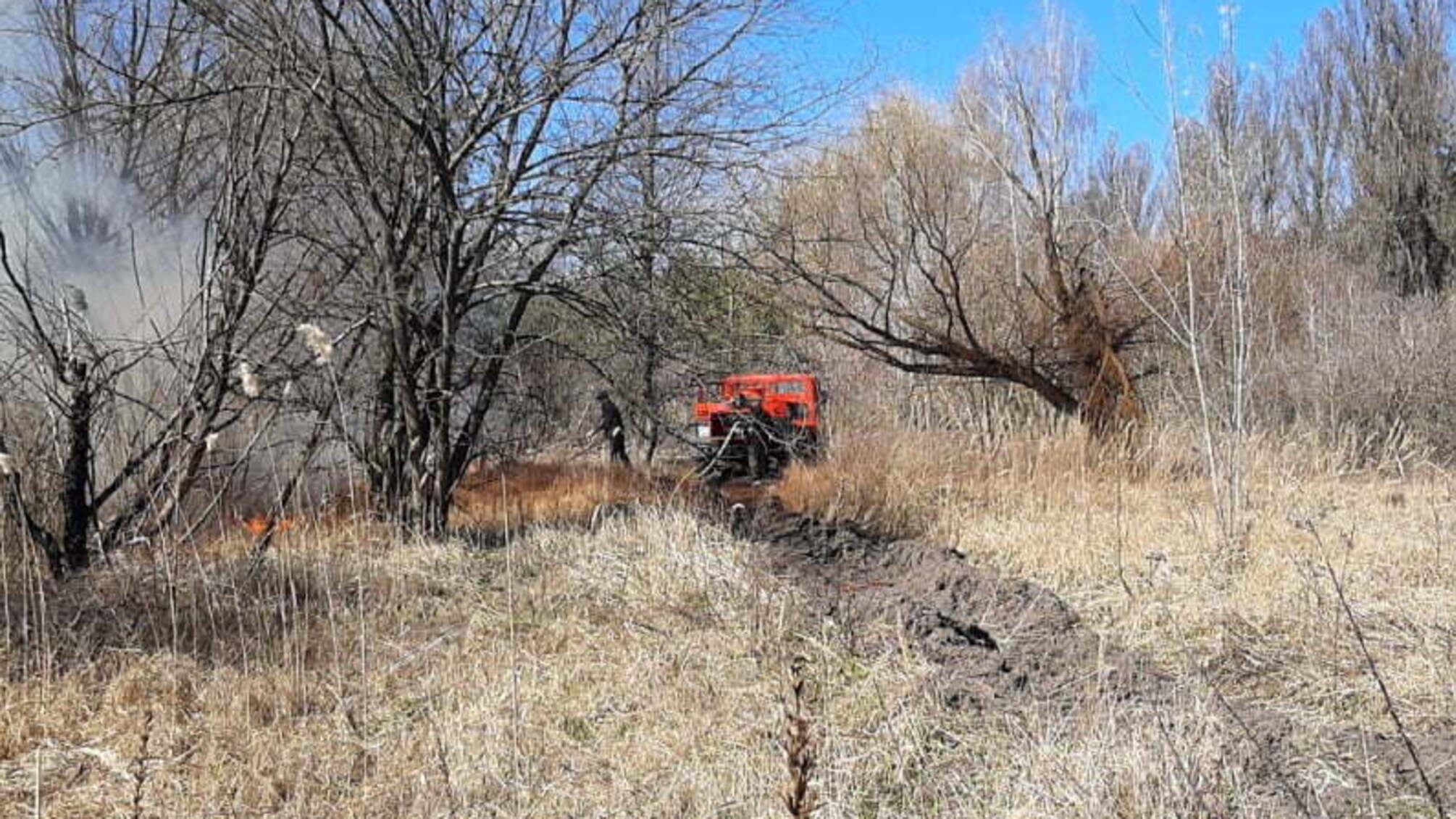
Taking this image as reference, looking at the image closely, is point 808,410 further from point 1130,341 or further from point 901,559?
point 901,559

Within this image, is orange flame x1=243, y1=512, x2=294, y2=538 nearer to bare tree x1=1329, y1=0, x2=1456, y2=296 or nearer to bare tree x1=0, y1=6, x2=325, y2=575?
bare tree x1=0, y1=6, x2=325, y2=575

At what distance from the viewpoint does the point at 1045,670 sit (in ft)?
12.9

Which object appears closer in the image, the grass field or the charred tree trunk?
the grass field

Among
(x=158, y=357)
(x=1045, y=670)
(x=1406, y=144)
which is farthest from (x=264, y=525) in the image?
(x=1406, y=144)

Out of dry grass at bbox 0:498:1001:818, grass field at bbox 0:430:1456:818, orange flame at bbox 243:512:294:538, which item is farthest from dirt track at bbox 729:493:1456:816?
orange flame at bbox 243:512:294:538

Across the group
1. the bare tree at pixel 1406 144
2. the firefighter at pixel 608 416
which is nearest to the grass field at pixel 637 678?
the firefighter at pixel 608 416

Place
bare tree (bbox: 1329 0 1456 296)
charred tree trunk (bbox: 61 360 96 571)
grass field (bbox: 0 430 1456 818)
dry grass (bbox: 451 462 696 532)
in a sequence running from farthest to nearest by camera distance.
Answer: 1. bare tree (bbox: 1329 0 1456 296)
2. dry grass (bbox: 451 462 696 532)
3. charred tree trunk (bbox: 61 360 96 571)
4. grass field (bbox: 0 430 1456 818)

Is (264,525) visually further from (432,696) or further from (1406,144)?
(1406,144)

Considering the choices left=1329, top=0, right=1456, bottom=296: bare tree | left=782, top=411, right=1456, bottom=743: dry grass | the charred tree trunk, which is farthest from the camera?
left=1329, top=0, right=1456, bottom=296: bare tree

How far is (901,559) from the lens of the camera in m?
6.31

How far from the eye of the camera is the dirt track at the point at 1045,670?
109 inches

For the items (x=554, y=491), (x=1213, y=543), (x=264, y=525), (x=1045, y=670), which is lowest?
(x=1045, y=670)

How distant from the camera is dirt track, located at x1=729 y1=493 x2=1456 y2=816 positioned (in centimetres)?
278

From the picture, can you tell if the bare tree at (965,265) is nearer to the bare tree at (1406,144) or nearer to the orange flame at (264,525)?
the orange flame at (264,525)
